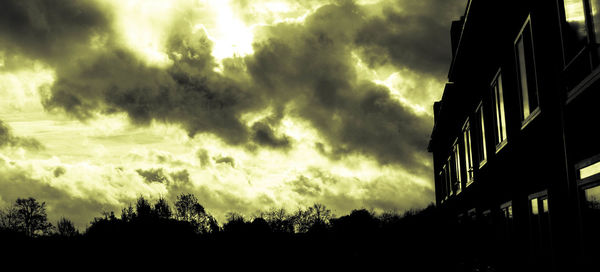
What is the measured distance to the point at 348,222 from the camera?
245 feet

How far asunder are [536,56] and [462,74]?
27.4ft

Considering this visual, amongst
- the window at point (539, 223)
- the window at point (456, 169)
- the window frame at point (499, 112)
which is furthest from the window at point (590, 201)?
the window at point (456, 169)

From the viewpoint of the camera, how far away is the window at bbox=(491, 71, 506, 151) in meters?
12.9

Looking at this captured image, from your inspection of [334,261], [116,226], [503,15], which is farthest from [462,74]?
[116,226]

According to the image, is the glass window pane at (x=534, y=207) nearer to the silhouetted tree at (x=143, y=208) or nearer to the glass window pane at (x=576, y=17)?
the glass window pane at (x=576, y=17)

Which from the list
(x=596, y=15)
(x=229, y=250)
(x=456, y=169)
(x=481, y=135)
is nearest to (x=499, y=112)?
(x=481, y=135)

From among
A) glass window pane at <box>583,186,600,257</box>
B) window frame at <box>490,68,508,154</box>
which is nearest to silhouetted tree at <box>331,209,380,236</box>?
window frame at <box>490,68,508,154</box>

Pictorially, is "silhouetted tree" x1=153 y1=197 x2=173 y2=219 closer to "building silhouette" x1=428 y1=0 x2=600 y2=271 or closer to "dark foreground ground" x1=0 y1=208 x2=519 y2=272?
"dark foreground ground" x1=0 y1=208 x2=519 y2=272

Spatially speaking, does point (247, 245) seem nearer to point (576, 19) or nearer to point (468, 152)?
point (468, 152)

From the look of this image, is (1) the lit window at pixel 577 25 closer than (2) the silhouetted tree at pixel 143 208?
Yes

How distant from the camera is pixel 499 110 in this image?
43.5ft

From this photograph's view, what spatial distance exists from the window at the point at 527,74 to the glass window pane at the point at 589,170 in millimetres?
2176

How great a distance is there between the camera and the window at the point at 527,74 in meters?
9.71

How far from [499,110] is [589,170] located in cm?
634
